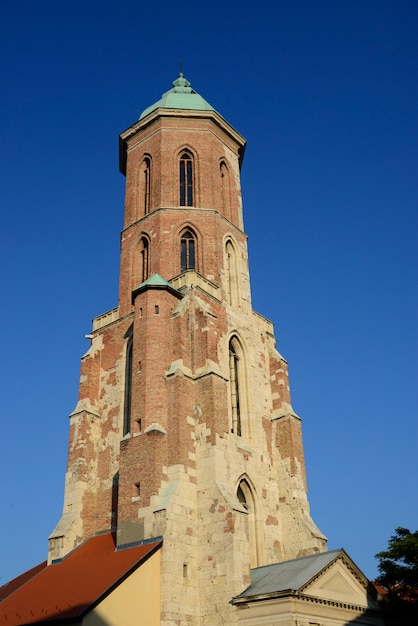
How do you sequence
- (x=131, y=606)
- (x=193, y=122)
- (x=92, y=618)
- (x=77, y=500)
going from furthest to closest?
(x=193, y=122) → (x=77, y=500) → (x=131, y=606) → (x=92, y=618)

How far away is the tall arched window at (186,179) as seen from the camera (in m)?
35.3

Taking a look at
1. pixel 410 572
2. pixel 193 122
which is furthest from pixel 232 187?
pixel 410 572

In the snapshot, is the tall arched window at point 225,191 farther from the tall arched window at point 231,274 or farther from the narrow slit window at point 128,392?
the narrow slit window at point 128,392

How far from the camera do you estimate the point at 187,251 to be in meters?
33.7

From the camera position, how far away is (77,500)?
2844cm

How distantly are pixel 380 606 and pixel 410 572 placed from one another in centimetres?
178

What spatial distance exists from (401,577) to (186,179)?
21650 millimetres

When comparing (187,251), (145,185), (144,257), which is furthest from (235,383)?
(145,185)

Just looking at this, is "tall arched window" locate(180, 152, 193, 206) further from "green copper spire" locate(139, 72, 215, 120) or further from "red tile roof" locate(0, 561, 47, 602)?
"red tile roof" locate(0, 561, 47, 602)

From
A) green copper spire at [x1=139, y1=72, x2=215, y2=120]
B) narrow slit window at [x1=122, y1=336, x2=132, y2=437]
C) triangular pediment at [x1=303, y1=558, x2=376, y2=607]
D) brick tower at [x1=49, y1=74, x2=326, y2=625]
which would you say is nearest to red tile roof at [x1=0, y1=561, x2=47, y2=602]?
brick tower at [x1=49, y1=74, x2=326, y2=625]

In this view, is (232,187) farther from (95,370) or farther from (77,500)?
(77,500)

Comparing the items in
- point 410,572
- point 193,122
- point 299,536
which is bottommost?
point 410,572

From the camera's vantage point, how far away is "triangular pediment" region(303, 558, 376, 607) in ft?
73.9

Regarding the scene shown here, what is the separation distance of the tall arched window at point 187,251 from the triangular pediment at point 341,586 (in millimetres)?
15569
